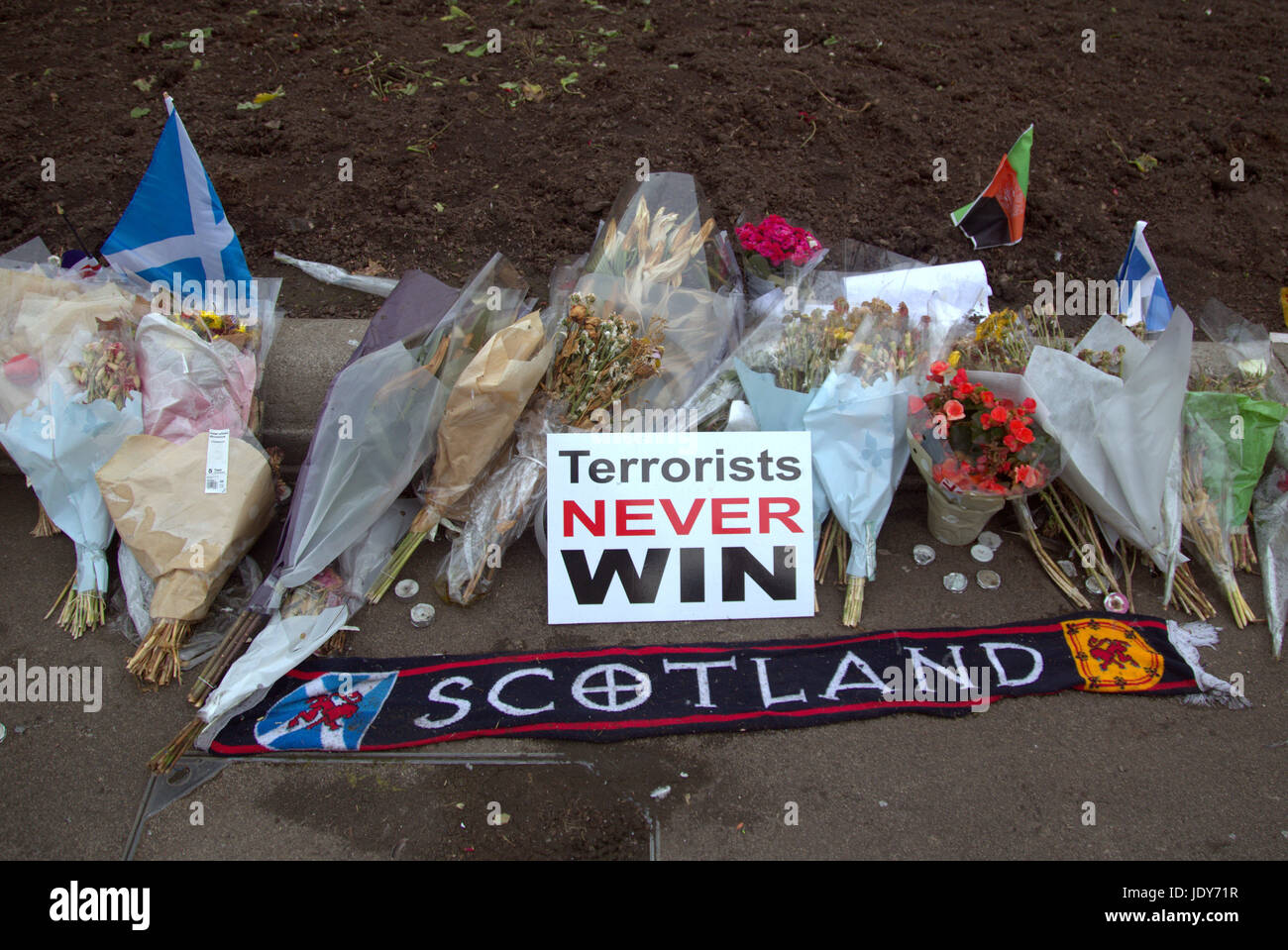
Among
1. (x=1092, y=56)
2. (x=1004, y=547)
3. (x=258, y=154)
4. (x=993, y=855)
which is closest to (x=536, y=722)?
(x=993, y=855)

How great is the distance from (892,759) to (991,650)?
0.62 meters

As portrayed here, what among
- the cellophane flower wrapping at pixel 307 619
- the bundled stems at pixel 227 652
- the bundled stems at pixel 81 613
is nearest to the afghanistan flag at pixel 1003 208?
the cellophane flower wrapping at pixel 307 619

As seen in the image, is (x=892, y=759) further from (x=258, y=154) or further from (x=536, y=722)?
(x=258, y=154)

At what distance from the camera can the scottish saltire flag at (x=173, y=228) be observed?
3.33 m

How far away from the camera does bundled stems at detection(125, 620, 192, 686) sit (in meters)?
2.71

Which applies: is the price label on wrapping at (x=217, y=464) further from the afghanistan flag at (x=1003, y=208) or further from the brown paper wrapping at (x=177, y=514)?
the afghanistan flag at (x=1003, y=208)

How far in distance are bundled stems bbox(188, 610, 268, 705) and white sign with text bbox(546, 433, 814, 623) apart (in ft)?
3.41

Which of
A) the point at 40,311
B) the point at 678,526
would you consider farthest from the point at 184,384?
the point at 678,526

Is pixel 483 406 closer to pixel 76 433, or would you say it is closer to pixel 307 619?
pixel 307 619

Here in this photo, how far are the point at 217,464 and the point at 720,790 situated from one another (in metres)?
2.06

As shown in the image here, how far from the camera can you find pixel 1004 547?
3.31 meters

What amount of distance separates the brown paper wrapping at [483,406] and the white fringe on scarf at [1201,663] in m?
2.52

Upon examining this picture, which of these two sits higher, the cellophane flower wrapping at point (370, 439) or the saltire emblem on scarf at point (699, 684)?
the cellophane flower wrapping at point (370, 439)

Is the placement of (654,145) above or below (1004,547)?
above
